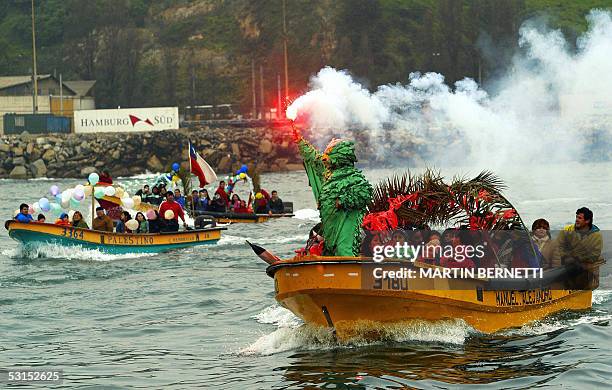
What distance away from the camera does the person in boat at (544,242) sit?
20.1 metres

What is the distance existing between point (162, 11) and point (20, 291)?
122 meters

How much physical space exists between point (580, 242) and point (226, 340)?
624cm

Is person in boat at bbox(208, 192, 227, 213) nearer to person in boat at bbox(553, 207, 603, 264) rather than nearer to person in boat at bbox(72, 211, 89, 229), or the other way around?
Answer: person in boat at bbox(72, 211, 89, 229)

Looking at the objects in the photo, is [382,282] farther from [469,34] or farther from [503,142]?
[469,34]

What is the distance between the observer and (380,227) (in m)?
18.1

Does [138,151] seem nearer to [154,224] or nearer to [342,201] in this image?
[154,224]

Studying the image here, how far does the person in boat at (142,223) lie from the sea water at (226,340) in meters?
1.98

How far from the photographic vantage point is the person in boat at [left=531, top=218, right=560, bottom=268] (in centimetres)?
2008

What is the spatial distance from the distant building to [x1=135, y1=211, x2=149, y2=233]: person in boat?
64251 millimetres

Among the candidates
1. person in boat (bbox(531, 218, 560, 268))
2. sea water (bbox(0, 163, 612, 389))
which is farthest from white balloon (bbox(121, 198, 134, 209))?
person in boat (bbox(531, 218, 560, 268))

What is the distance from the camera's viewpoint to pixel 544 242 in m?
20.3

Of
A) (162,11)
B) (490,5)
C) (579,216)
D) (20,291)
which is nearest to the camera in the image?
(579,216)

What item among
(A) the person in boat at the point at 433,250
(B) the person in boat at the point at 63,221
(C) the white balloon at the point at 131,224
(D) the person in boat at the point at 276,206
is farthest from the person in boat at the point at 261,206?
(A) the person in boat at the point at 433,250

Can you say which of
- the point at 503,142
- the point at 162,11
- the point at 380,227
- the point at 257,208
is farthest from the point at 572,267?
the point at 162,11
